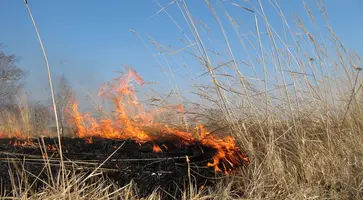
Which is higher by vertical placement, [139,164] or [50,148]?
[50,148]

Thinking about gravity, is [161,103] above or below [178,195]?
above

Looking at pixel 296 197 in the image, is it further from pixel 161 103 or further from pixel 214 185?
pixel 161 103

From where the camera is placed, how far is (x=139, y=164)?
1926 mm

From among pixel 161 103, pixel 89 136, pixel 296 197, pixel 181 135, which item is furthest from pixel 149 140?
pixel 296 197

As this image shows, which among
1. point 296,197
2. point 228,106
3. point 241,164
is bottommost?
point 296,197

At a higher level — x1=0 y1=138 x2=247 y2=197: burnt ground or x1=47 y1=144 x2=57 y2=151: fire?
x1=47 y1=144 x2=57 y2=151: fire

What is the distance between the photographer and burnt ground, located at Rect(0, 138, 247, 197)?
1896 millimetres

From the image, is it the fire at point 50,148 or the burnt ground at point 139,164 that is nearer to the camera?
the burnt ground at point 139,164

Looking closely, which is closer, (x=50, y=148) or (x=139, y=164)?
(x=139, y=164)

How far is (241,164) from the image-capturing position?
7.26 feet

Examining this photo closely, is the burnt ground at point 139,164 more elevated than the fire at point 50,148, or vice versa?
the fire at point 50,148

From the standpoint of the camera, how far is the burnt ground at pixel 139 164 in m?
1.90

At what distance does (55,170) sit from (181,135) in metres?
0.85

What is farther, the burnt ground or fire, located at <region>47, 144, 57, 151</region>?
fire, located at <region>47, 144, 57, 151</region>
